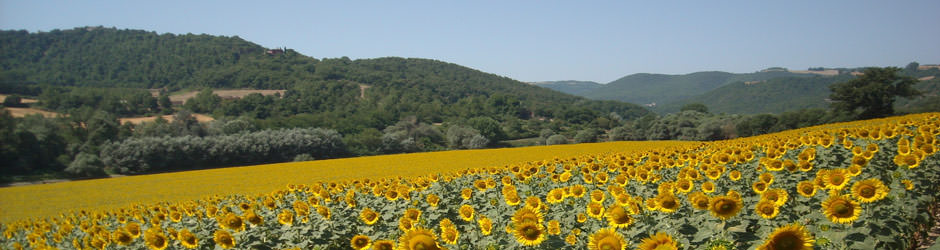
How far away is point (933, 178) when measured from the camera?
5383mm

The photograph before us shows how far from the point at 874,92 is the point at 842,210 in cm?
5557

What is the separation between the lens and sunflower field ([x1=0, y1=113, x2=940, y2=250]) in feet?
10.5

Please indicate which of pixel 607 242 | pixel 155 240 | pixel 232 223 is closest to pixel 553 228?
pixel 607 242

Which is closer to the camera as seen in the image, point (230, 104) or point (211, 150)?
point (211, 150)

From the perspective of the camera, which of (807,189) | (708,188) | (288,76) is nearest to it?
(807,189)

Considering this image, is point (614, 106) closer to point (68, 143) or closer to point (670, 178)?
point (68, 143)

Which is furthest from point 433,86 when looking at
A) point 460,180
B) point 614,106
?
point 460,180

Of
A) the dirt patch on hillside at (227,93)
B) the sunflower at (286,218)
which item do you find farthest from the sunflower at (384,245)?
the dirt patch on hillside at (227,93)

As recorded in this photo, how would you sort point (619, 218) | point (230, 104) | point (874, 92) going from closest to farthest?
point (619, 218)
point (874, 92)
point (230, 104)

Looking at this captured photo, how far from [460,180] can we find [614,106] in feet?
442

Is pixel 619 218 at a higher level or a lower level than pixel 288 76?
lower

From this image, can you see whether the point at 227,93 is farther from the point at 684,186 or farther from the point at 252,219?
the point at 684,186

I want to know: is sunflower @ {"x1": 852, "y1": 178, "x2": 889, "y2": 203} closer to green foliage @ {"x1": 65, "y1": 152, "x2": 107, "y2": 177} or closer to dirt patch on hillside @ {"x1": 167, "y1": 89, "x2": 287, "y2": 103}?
green foliage @ {"x1": 65, "y1": 152, "x2": 107, "y2": 177}

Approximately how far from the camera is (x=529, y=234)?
3115 millimetres
